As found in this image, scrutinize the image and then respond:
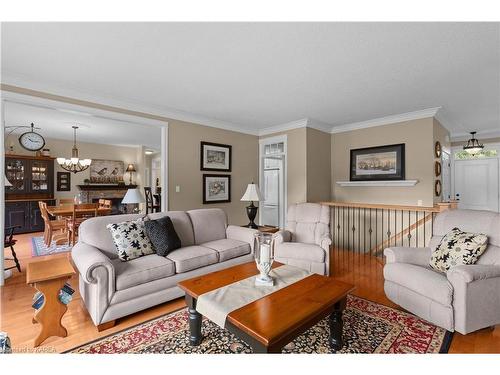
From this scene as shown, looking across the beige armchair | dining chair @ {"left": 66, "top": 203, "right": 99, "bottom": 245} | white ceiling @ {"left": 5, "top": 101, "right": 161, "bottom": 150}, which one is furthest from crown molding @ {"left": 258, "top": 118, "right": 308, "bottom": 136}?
dining chair @ {"left": 66, "top": 203, "right": 99, "bottom": 245}

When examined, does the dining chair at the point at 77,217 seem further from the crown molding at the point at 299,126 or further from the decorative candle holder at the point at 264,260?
the decorative candle holder at the point at 264,260

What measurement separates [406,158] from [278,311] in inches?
157

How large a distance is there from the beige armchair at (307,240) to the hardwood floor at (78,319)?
529 millimetres

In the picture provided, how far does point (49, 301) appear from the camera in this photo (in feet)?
6.48

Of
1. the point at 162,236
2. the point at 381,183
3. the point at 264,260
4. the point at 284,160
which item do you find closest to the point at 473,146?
the point at 381,183

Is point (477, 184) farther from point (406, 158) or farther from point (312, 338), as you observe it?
point (312, 338)

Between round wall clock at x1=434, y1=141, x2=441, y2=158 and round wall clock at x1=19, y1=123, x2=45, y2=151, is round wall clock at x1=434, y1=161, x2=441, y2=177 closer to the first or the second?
round wall clock at x1=434, y1=141, x2=441, y2=158

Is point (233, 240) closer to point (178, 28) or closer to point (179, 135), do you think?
point (179, 135)

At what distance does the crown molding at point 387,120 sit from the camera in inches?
159

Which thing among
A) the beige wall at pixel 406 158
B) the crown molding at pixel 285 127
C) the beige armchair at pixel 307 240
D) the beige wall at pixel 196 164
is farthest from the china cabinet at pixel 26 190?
the beige wall at pixel 406 158

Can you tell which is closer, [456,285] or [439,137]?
[456,285]

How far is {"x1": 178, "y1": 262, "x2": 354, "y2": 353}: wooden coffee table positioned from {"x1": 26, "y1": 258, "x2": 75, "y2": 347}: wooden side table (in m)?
1.00

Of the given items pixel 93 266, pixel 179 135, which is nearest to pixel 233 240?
pixel 93 266
